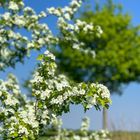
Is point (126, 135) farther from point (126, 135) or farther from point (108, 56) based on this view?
point (108, 56)

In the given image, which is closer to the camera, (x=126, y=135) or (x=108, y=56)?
(x=126, y=135)

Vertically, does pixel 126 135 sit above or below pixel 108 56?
below

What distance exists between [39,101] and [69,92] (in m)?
0.48

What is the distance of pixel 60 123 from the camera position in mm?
14102

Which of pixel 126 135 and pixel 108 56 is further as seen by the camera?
pixel 108 56

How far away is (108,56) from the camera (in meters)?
36.4

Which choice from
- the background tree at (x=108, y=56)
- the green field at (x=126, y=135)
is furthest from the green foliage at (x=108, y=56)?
the green field at (x=126, y=135)

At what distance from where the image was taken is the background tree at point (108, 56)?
36.8 m

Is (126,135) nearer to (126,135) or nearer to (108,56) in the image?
(126,135)

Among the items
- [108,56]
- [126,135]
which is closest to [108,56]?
[108,56]

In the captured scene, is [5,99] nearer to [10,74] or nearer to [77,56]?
[10,74]

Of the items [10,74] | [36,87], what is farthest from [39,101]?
[10,74]

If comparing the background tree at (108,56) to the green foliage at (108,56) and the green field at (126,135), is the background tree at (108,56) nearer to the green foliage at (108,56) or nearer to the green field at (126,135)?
the green foliage at (108,56)

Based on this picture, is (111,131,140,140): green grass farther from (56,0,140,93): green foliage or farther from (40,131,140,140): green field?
(56,0,140,93): green foliage
